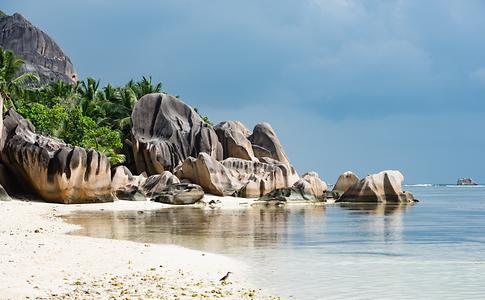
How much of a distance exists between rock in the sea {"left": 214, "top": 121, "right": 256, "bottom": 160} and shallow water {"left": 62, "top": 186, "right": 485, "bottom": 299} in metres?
29.0

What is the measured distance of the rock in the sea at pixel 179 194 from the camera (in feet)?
113

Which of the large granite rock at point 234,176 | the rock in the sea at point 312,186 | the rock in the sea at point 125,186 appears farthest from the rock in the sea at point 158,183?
the rock in the sea at point 312,186

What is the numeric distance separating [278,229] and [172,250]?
7.56 meters

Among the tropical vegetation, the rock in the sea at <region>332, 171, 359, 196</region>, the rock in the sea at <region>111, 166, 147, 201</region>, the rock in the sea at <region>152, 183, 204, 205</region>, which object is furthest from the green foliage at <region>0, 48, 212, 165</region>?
the rock in the sea at <region>332, 171, 359, 196</region>

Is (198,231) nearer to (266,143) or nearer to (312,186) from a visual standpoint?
(312,186)

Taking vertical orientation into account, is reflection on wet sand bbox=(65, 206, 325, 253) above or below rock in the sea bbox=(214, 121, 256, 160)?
below

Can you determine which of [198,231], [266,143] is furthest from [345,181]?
[198,231]

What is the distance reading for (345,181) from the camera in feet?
158

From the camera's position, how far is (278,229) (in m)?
19.8

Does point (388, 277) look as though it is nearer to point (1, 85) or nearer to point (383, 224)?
point (383, 224)

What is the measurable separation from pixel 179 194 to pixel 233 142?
19.1 m

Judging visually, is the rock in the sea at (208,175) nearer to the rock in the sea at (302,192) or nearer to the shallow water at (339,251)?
the rock in the sea at (302,192)

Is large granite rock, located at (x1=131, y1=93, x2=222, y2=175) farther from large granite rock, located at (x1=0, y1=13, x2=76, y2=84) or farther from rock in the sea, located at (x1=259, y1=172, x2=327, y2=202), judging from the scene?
large granite rock, located at (x1=0, y1=13, x2=76, y2=84)

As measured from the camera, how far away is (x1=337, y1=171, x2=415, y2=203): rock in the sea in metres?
40.2
